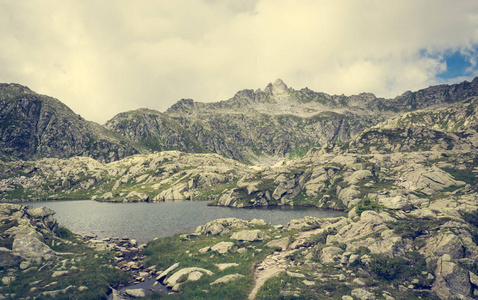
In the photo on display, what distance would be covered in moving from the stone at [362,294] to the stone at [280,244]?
785 inches

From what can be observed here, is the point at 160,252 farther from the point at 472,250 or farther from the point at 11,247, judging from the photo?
the point at 472,250

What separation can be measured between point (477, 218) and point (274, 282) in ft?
129

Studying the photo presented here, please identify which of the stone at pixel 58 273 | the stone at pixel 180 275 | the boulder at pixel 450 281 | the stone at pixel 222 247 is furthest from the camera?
the stone at pixel 222 247

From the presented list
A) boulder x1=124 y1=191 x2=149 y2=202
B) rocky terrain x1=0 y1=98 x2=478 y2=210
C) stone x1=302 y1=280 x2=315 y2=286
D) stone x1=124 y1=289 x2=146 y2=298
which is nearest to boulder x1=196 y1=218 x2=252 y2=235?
stone x1=124 y1=289 x2=146 y2=298

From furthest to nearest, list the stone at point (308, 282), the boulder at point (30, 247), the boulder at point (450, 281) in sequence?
the boulder at point (30, 247) < the stone at point (308, 282) < the boulder at point (450, 281)

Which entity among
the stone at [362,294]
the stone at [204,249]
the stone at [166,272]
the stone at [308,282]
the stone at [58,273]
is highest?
the stone at [362,294]

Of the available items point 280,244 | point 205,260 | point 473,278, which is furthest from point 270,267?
point 473,278

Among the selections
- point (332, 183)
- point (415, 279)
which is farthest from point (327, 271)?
point (332, 183)

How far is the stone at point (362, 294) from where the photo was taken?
23344 mm

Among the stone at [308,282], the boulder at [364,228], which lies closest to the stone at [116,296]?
the stone at [308,282]

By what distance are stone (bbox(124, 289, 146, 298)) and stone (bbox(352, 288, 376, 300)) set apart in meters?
25.5

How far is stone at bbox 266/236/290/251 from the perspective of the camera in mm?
44438

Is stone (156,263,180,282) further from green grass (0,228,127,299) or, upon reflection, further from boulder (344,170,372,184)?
boulder (344,170,372,184)

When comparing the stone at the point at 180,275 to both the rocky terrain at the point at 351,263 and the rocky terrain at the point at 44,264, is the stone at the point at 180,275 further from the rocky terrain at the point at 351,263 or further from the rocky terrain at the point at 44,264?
the rocky terrain at the point at 44,264
